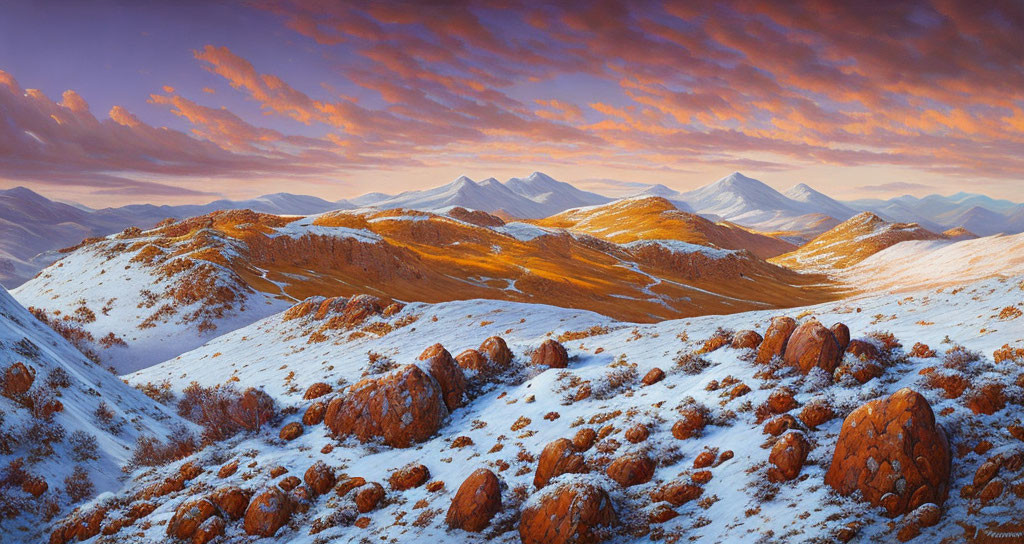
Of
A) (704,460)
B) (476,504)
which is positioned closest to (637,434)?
(704,460)

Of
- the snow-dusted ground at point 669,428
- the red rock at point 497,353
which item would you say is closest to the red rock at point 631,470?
the snow-dusted ground at point 669,428

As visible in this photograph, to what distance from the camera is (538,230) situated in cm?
13700

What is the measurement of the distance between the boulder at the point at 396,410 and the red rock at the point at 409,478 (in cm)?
192

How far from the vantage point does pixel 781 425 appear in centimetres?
1132

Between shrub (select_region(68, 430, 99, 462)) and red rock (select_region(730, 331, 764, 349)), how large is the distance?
21.0 meters

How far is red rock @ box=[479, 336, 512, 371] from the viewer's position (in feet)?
63.5

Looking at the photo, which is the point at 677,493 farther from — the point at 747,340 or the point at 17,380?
the point at 17,380

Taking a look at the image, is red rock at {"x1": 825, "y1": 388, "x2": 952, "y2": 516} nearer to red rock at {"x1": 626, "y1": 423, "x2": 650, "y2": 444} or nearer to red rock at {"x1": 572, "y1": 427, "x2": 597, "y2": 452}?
red rock at {"x1": 626, "y1": 423, "x2": 650, "y2": 444}

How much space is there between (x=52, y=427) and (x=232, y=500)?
752 cm

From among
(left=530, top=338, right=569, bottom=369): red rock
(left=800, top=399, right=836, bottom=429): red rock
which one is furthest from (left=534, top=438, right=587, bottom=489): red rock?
(left=530, top=338, right=569, bottom=369): red rock

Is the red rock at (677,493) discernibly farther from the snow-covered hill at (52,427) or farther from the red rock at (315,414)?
the snow-covered hill at (52,427)

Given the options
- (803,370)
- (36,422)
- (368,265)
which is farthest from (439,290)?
(803,370)

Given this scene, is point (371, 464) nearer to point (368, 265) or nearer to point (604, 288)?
point (368, 265)

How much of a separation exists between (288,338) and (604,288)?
57898 mm
